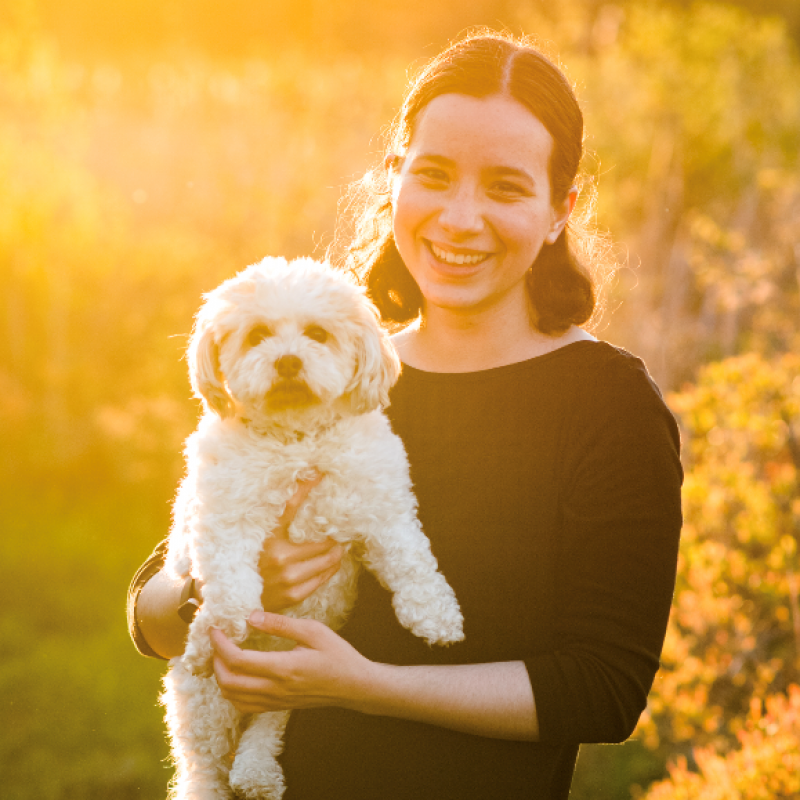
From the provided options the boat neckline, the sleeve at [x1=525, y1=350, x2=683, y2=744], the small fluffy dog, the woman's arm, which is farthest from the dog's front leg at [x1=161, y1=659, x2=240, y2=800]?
the boat neckline

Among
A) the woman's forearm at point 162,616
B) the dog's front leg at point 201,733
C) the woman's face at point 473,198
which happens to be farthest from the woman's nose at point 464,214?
the dog's front leg at point 201,733

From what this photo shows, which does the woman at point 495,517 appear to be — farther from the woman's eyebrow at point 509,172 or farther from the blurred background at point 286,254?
the blurred background at point 286,254

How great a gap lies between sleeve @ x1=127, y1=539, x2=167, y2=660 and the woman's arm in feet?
1.91

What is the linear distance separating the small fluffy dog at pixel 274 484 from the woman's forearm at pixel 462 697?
0.25 meters

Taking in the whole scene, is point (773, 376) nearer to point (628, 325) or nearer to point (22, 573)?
point (628, 325)

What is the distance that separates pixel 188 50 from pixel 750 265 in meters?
26.0

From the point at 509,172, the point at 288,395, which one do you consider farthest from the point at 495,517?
the point at 509,172

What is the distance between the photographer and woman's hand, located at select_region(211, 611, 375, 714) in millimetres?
2039

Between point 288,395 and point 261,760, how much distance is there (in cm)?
105

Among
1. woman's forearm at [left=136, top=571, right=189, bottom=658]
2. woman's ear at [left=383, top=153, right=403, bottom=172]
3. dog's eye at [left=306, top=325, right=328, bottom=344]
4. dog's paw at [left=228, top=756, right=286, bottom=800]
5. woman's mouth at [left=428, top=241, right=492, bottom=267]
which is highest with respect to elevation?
woman's ear at [left=383, top=153, right=403, bottom=172]

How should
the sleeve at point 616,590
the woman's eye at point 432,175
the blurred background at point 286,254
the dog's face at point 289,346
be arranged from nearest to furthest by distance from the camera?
the sleeve at point 616,590, the woman's eye at point 432,175, the dog's face at point 289,346, the blurred background at point 286,254

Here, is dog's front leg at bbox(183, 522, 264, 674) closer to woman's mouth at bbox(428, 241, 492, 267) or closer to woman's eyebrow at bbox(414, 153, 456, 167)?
woman's mouth at bbox(428, 241, 492, 267)

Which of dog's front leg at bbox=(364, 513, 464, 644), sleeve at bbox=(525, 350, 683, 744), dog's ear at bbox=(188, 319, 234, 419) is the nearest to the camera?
sleeve at bbox=(525, 350, 683, 744)

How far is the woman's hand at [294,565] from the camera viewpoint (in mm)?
2346
